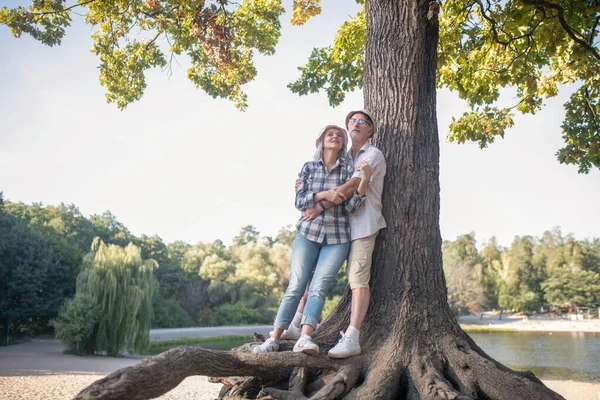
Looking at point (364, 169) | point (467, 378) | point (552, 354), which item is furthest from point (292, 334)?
point (552, 354)

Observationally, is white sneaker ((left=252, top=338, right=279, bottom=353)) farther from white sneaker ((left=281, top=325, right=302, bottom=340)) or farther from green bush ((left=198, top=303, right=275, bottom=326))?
green bush ((left=198, top=303, right=275, bottom=326))

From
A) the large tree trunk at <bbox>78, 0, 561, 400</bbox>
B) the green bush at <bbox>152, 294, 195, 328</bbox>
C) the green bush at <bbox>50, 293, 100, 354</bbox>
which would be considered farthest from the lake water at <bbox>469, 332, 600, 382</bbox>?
the green bush at <bbox>152, 294, 195, 328</bbox>

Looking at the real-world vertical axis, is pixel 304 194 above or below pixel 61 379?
above

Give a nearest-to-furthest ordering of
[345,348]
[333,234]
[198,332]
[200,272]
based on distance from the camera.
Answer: [345,348]
[333,234]
[198,332]
[200,272]

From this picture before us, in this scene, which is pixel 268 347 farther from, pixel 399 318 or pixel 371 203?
pixel 371 203

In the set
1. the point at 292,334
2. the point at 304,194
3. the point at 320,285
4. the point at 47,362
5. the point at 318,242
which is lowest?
the point at 47,362

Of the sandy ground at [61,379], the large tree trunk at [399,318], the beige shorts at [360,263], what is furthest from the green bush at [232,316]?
the beige shorts at [360,263]

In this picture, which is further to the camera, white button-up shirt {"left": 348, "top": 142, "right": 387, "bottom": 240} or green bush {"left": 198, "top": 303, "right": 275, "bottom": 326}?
green bush {"left": 198, "top": 303, "right": 275, "bottom": 326}

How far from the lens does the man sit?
354 cm

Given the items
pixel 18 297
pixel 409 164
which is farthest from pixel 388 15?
pixel 18 297

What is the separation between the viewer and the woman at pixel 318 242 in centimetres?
351

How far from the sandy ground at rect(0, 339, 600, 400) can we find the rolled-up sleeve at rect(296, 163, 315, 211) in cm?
1019

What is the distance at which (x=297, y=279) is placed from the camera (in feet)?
11.8

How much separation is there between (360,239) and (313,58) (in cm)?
564
